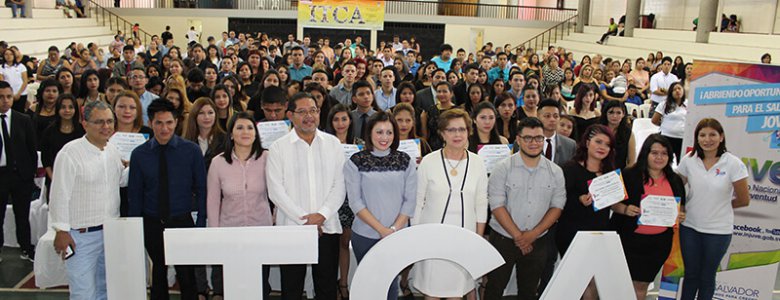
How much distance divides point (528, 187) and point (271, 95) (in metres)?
2.60

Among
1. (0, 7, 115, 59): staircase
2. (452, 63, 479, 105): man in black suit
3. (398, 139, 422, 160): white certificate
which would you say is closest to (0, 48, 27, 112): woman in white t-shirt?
(452, 63, 479, 105): man in black suit

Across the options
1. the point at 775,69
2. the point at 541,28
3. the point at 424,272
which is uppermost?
the point at 541,28

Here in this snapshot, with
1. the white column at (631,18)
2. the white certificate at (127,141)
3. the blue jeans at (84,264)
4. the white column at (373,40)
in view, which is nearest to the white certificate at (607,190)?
the blue jeans at (84,264)

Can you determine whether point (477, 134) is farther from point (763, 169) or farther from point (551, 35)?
point (551, 35)

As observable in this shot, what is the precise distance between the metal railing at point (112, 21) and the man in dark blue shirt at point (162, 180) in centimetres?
2247

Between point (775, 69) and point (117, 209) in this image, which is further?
point (775, 69)

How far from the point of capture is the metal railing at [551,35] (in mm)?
26188

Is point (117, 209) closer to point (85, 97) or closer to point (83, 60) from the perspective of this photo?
point (85, 97)

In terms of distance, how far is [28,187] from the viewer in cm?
510

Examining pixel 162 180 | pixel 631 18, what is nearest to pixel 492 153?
pixel 162 180

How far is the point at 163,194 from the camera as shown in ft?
12.3

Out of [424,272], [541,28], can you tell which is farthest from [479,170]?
[541,28]

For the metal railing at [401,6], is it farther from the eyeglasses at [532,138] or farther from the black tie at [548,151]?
the eyeglasses at [532,138]

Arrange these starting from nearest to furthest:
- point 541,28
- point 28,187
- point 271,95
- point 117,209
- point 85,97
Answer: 1. point 117,209
2. point 28,187
3. point 271,95
4. point 85,97
5. point 541,28
